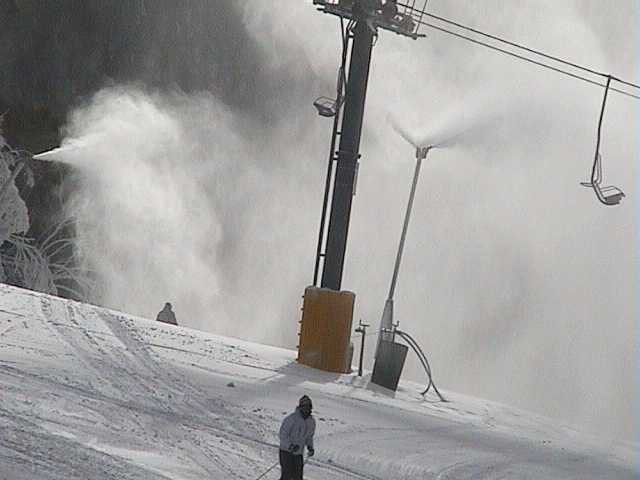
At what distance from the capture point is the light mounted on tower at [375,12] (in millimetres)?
15867

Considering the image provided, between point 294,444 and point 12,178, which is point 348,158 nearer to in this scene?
point 294,444

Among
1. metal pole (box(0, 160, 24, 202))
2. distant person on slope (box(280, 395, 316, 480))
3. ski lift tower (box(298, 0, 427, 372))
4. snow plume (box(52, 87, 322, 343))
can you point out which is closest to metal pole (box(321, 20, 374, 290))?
ski lift tower (box(298, 0, 427, 372))

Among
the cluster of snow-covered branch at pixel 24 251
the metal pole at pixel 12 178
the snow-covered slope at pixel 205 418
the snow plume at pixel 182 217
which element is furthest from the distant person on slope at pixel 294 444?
the snow plume at pixel 182 217

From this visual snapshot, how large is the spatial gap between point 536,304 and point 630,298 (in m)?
4.33

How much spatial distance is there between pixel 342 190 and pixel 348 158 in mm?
503

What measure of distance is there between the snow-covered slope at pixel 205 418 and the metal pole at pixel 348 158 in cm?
168

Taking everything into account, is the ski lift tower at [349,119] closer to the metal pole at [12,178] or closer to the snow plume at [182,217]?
the metal pole at [12,178]

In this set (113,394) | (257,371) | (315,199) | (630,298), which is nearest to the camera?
(113,394)

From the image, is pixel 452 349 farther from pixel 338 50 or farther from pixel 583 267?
pixel 338 50

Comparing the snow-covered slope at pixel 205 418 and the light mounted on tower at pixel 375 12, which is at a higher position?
the light mounted on tower at pixel 375 12

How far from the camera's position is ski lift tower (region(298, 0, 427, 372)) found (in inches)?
606

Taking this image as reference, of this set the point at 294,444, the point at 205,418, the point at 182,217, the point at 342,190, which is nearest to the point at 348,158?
the point at 342,190

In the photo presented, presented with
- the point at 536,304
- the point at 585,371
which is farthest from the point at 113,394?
the point at 536,304

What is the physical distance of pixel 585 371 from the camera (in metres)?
34.2
